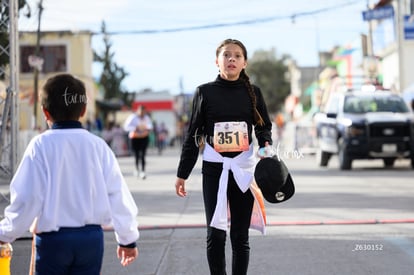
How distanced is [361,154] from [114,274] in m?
12.4

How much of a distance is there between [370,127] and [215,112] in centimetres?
1333

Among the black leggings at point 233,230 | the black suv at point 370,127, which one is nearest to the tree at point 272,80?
the black suv at point 370,127

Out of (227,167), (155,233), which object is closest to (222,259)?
(227,167)

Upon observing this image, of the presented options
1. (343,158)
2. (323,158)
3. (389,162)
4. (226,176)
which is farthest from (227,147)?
(323,158)

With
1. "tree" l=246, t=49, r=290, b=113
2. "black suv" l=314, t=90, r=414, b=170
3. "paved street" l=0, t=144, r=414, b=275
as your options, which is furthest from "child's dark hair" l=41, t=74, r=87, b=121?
"tree" l=246, t=49, r=290, b=113

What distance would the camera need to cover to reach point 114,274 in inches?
277

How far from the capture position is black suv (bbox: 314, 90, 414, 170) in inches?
728

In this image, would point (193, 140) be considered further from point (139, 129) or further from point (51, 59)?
point (51, 59)

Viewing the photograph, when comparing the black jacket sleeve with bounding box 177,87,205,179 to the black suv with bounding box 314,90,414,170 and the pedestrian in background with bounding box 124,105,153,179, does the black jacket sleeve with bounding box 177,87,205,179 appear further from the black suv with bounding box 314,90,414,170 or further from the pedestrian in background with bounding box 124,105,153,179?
the black suv with bounding box 314,90,414,170

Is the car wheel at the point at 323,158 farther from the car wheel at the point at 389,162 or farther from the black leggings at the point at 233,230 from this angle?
the black leggings at the point at 233,230

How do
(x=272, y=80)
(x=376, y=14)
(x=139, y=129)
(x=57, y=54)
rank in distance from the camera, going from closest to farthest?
(x=139, y=129)
(x=376, y=14)
(x=57, y=54)
(x=272, y=80)

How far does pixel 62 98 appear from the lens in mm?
3977

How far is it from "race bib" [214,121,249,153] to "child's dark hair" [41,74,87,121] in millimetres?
1779

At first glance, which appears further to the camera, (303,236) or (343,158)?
(343,158)
